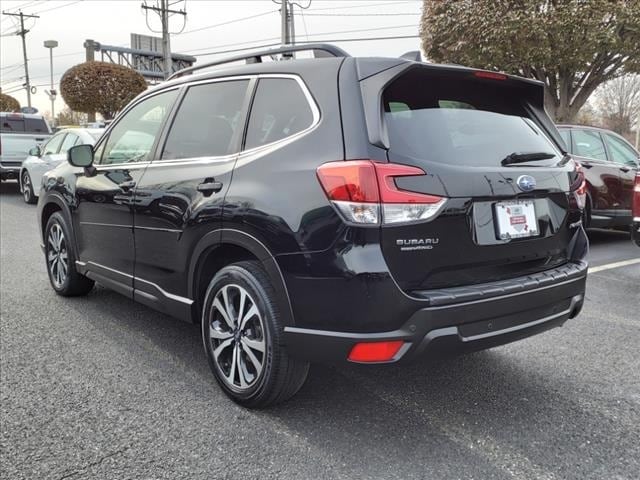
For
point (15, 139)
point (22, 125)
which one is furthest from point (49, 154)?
point (22, 125)

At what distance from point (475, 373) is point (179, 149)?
7.36 ft

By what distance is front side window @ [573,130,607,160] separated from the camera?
7672mm

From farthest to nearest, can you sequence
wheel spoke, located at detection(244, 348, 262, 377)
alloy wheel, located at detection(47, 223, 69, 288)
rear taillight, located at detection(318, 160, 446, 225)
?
alloy wheel, located at detection(47, 223, 69, 288) → wheel spoke, located at detection(244, 348, 262, 377) → rear taillight, located at detection(318, 160, 446, 225)

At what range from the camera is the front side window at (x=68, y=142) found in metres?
10.4

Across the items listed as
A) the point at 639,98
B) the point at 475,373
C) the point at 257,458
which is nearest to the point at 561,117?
the point at 475,373

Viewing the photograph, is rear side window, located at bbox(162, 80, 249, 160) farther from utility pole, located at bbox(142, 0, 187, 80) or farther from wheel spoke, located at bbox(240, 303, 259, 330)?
utility pole, located at bbox(142, 0, 187, 80)

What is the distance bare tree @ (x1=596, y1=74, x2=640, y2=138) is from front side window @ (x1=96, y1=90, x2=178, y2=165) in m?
57.1

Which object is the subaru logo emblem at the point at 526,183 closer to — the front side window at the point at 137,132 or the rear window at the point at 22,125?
the front side window at the point at 137,132

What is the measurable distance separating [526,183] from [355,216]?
94 cm

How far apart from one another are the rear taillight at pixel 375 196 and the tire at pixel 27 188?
1156 cm

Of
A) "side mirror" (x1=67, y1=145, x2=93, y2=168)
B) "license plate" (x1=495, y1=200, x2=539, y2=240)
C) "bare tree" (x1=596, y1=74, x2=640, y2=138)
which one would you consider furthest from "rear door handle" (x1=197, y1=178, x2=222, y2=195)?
"bare tree" (x1=596, y1=74, x2=640, y2=138)

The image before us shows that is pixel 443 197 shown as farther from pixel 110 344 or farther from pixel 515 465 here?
pixel 110 344

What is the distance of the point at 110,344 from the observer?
12.8ft

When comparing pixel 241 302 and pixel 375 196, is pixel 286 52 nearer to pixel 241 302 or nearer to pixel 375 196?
pixel 375 196
